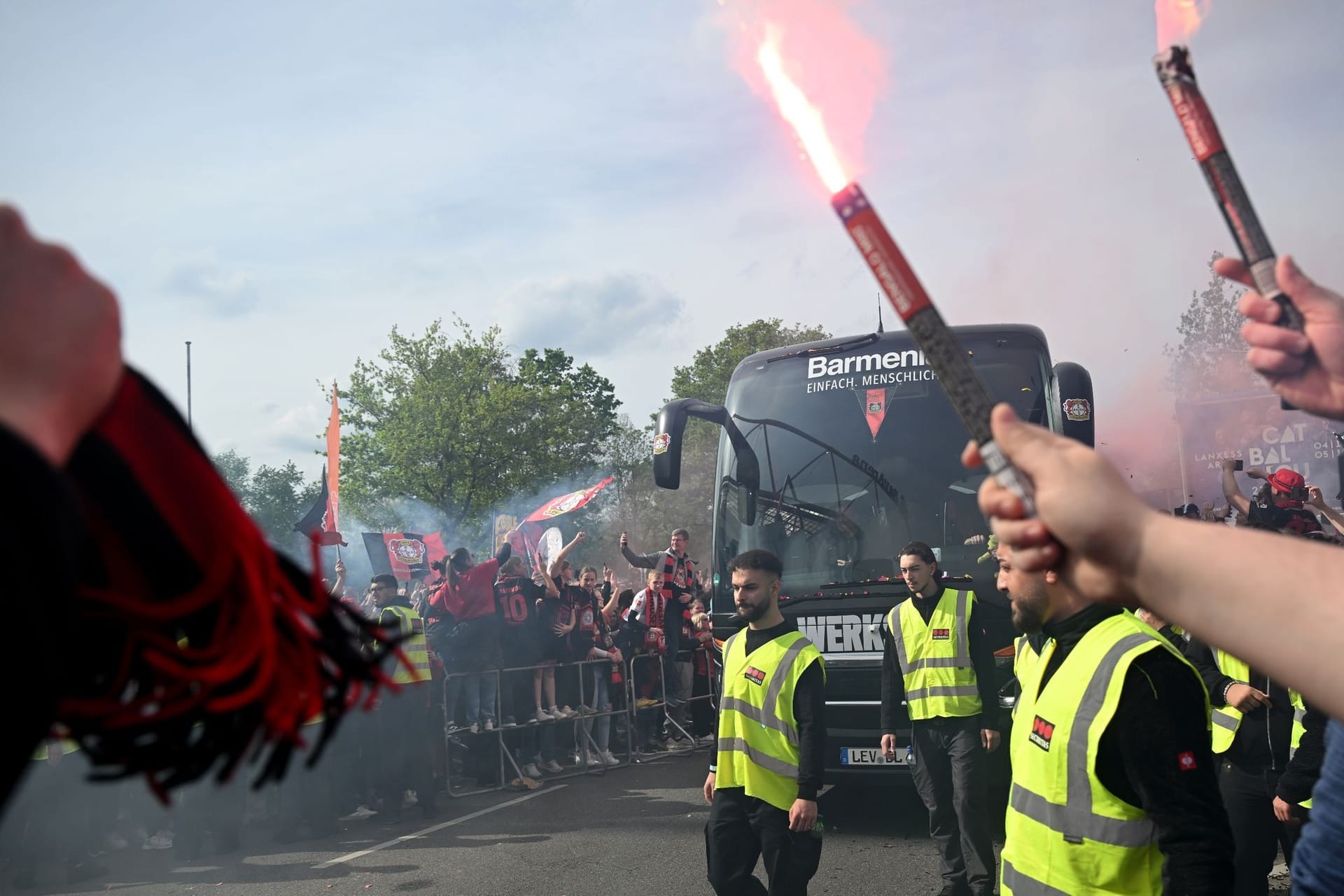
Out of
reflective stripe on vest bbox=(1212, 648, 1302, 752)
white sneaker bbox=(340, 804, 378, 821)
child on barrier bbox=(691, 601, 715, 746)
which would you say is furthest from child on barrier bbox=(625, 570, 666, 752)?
reflective stripe on vest bbox=(1212, 648, 1302, 752)

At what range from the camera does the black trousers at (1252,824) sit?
5109 millimetres

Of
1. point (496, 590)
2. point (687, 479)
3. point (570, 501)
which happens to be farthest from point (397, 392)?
point (496, 590)

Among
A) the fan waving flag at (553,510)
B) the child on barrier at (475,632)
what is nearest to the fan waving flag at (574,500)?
the fan waving flag at (553,510)

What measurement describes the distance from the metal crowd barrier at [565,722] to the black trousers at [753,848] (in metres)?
6.10

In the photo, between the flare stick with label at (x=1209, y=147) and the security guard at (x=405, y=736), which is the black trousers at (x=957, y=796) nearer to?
the security guard at (x=405, y=736)

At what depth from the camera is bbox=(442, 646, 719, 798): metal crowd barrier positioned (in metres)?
11.1

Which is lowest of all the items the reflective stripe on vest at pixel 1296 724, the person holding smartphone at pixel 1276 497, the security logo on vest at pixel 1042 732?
the reflective stripe on vest at pixel 1296 724

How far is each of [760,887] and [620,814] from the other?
13.8ft

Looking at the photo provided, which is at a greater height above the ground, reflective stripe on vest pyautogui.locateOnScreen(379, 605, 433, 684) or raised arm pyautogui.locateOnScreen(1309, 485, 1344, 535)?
raised arm pyautogui.locateOnScreen(1309, 485, 1344, 535)

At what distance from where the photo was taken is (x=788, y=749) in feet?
17.2

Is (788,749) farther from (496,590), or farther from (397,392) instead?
(397,392)

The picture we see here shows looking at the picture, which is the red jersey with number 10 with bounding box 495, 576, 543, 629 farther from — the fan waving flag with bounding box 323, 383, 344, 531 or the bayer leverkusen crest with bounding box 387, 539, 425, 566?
the bayer leverkusen crest with bounding box 387, 539, 425, 566

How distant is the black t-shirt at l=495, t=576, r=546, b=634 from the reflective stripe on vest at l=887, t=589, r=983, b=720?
18.7 ft

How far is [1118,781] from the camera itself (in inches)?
121
